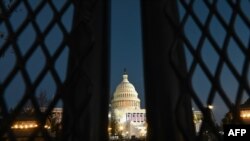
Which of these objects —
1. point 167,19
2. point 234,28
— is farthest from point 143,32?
point 234,28

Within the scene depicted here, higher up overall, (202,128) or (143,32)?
(143,32)

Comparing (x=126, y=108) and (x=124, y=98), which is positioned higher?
(x=124, y=98)

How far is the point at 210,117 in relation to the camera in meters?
1.38

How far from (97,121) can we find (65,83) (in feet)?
0.71

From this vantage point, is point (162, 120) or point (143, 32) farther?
point (143, 32)

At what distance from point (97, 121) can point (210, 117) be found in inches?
18.7

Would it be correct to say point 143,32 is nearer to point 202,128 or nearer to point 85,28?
point 85,28

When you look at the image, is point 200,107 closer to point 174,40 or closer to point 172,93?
point 172,93

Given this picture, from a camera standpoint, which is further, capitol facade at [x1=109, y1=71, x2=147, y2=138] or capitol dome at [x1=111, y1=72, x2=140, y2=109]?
capitol dome at [x1=111, y1=72, x2=140, y2=109]

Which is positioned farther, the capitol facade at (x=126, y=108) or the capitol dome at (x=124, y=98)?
the capitol dome at (x=124, y=98)

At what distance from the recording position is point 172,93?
146cm

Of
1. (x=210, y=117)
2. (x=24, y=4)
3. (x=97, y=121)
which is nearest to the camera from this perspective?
(x=210, y=117)

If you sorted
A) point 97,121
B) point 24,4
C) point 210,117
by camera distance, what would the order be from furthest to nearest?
point 24,4 < point 97,121 < point 210,117

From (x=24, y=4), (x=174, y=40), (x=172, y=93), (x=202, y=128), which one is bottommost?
(x=202, y=128)
